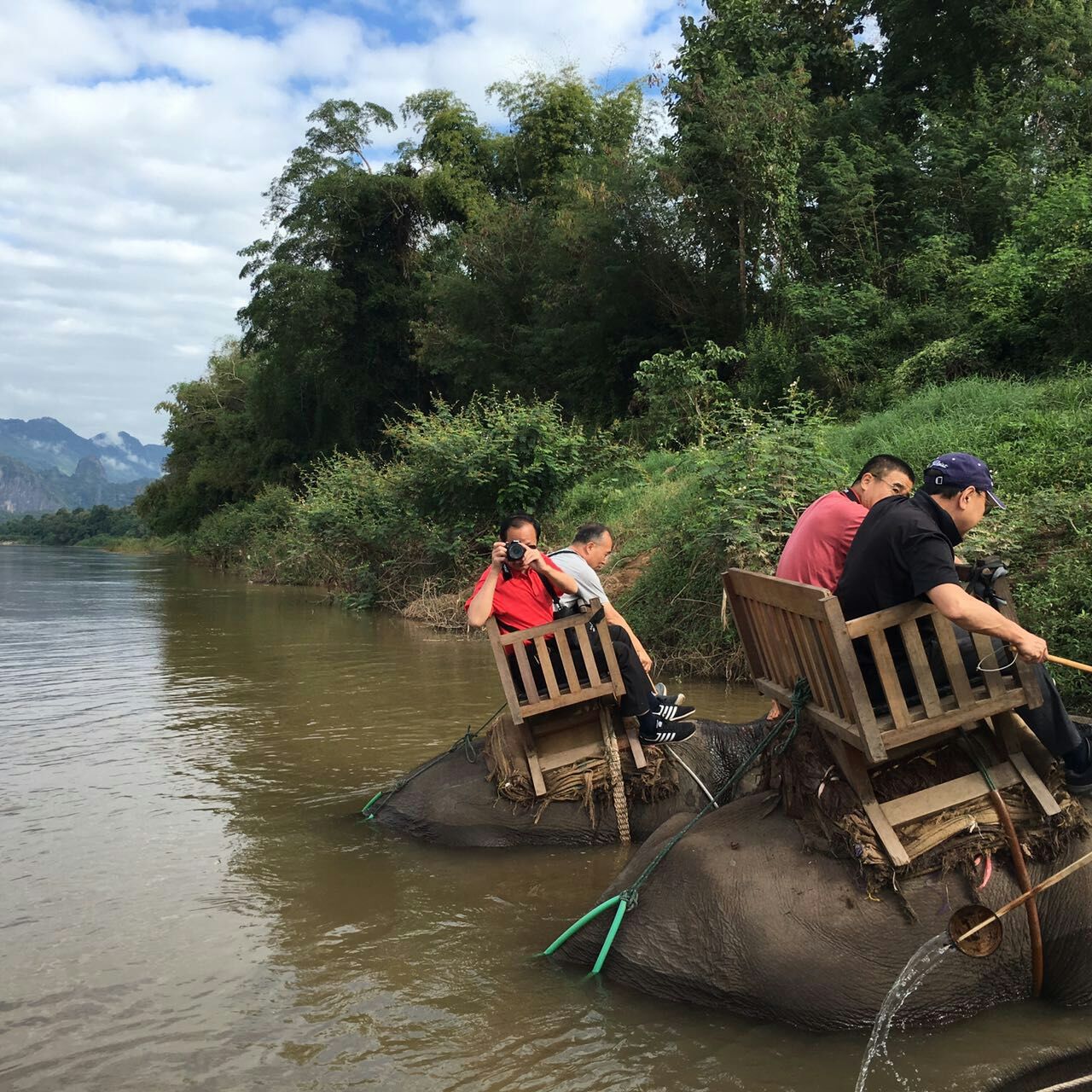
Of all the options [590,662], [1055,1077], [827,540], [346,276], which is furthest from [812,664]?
[346,276]

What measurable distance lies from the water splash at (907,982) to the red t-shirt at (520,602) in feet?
9.64

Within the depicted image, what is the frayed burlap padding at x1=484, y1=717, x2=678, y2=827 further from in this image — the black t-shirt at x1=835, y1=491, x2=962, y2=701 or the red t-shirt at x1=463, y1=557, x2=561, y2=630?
the black t-shirt at x1=835, y1=491, x2=962, y2=701

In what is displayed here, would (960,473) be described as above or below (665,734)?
above

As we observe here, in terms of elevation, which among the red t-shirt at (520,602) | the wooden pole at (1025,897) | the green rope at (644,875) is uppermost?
the red t-shirt at (520,602)

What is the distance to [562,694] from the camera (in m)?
5.62

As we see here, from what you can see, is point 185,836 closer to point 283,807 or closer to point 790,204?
point 283,807

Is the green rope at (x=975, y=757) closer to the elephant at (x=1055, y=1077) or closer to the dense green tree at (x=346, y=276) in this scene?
the elephant at (x=1055, y=1077)

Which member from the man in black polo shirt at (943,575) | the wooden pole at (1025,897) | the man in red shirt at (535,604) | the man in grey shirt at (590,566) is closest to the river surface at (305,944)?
the wooden pole at (1025,897)

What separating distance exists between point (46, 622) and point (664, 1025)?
1678 cm

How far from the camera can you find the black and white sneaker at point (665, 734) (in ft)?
19.4

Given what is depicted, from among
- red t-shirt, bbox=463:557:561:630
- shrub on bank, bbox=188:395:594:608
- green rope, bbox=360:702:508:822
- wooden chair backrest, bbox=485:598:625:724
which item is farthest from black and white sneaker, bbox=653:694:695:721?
shrub on bank, bbox=188:395:594:608

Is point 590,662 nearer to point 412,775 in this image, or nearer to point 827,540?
point 827,540

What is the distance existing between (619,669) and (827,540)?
134 centimetres

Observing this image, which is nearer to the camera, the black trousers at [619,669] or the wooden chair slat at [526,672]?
the wooden chair slat at [526,672]
